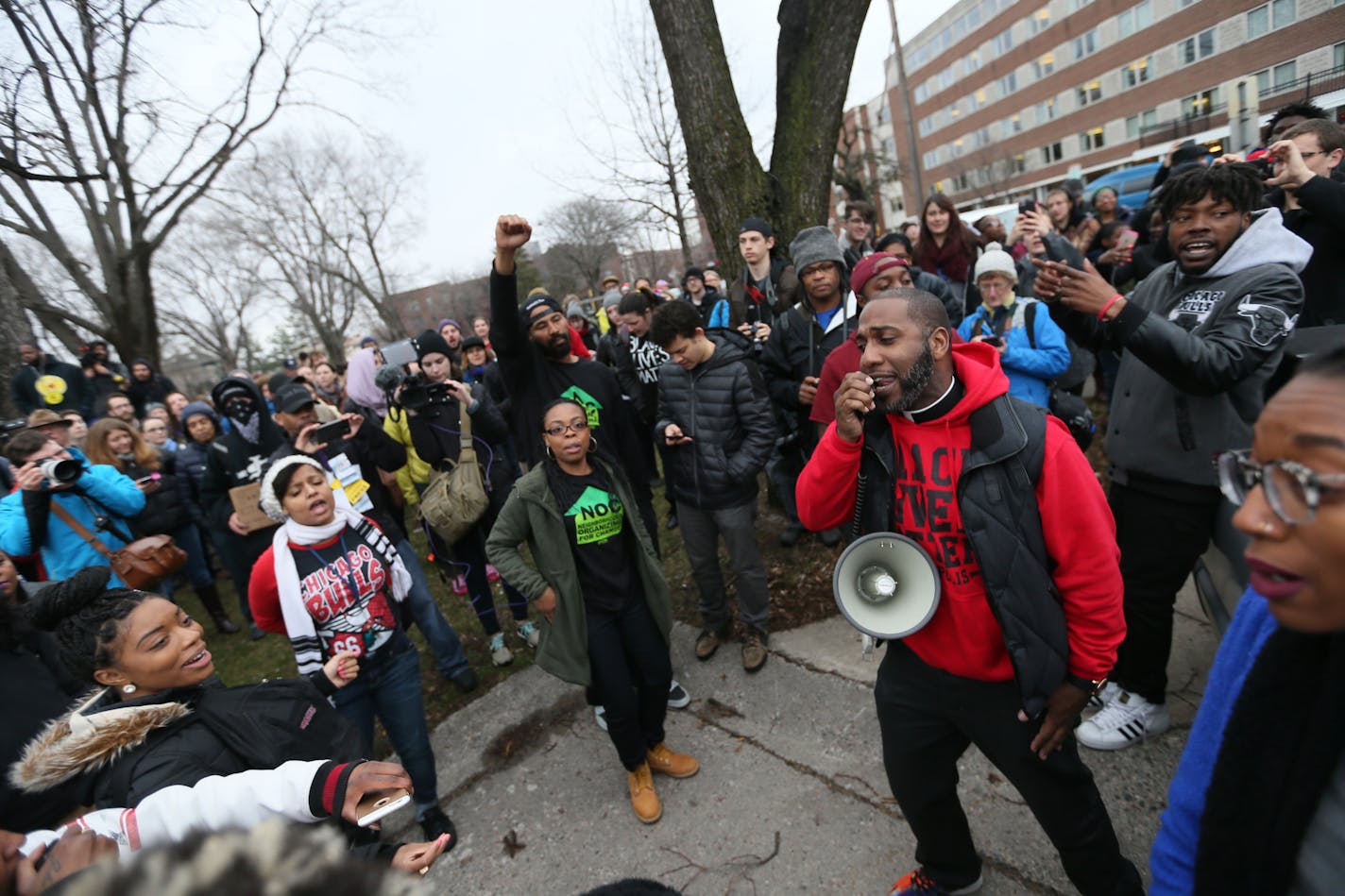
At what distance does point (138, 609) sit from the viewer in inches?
72.5

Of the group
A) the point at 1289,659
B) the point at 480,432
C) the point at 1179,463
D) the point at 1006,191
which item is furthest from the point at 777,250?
the point at 1006,191

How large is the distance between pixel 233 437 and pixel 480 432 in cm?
227

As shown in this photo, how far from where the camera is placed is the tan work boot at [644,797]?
9.50ft

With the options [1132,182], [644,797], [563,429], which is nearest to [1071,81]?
[1132,182]

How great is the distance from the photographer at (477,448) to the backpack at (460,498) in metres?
0.13

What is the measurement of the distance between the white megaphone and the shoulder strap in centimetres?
481

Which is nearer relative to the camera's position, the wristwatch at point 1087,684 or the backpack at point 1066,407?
the wristwatch at point 1087,684

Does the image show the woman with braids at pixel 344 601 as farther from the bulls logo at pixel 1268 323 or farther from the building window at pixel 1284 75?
the building window at pixel 1284 75

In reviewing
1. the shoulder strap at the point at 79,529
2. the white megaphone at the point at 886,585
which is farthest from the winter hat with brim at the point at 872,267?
the shoulder strap at the point at 79,529

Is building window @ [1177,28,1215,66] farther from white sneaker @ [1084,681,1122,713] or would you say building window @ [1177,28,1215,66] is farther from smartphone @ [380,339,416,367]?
white sneaker @ [1084,681,1122,713]

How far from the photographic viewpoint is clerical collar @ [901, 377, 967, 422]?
74.4 inches

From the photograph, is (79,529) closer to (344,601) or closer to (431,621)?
(431,621)

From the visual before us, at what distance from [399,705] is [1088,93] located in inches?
1899

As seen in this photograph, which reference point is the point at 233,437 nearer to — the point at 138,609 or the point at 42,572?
the point at 42,572
